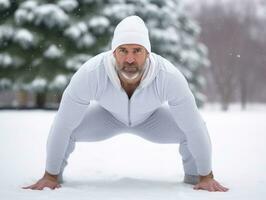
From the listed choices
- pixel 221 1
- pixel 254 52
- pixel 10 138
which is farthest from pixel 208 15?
pixel 10 138

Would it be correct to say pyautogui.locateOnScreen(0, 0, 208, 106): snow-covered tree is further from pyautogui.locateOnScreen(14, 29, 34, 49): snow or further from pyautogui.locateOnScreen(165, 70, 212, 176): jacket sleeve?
pyautogui.locateOnScreen(165, 70, 212, 176): jacket sleeve

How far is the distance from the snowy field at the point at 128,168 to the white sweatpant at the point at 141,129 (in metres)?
0.23

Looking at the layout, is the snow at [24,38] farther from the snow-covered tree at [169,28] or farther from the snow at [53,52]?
the snow-covered tree at [169,28]

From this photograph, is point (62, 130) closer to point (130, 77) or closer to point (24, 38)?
point (130, 77)

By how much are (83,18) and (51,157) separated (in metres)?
10.1

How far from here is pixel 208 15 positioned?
23516 millimetres

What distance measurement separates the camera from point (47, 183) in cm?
271

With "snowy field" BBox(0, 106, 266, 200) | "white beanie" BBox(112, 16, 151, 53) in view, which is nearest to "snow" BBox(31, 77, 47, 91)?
"snowy field" BBox(0, 106, 266, 200)

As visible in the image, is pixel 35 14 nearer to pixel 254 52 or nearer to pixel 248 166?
pixel 248 166

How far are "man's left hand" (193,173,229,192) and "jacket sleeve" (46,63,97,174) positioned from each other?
2.60 feet

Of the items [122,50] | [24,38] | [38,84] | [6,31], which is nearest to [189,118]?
[122,50]

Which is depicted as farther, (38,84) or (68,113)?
(38,84)

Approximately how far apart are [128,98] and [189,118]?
0.37 meters

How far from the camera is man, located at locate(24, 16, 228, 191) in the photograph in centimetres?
260
